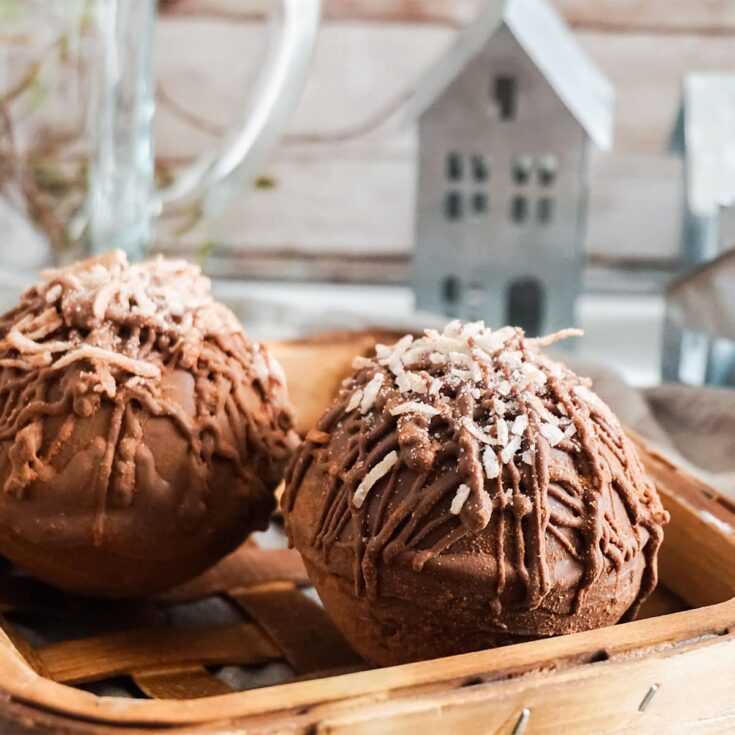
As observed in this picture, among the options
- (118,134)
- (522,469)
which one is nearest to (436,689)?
(522,469)

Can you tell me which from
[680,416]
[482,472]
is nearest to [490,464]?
[482,472]

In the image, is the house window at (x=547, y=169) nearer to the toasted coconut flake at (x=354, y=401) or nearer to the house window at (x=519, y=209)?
the house window at (x=519, y=209)

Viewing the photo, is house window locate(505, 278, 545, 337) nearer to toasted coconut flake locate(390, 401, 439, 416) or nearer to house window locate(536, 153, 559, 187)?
house window locate(536, 153, 559, 187)

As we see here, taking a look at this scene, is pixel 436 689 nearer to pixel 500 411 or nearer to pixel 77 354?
pixel 500 411

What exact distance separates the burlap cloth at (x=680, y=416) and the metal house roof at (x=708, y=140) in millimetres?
296

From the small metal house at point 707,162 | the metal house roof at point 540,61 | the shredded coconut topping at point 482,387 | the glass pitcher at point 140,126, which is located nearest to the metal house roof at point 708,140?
the small metal house at point 707,162

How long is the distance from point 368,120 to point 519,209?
629 millimetres

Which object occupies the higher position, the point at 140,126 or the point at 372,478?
the point at 140,126

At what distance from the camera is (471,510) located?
2.34ft

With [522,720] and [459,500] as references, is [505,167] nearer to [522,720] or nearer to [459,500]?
[459,500]

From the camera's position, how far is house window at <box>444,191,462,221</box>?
1707mm

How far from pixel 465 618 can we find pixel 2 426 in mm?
411

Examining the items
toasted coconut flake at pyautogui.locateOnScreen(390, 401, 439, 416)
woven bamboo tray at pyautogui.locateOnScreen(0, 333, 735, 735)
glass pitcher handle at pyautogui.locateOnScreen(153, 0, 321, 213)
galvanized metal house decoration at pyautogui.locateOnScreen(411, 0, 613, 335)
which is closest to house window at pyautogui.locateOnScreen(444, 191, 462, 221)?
galvanized metal house decoration at pyautogui.locateOnScreen(411, 0, 613, 335)

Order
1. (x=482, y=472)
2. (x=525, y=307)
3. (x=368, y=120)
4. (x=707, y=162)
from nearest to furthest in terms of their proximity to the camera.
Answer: (x=482, y=472) → (x=707, y=162) → (x=525, y=307) → (x=368, y=120)
